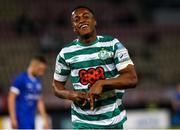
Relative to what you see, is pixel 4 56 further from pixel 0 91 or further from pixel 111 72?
pixel 111 72

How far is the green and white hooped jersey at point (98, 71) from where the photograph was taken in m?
5.03

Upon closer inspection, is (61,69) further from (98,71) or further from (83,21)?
(83,21)

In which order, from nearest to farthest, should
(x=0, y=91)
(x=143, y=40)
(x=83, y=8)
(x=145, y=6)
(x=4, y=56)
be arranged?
(x=83, y=8)
(x=0, y=91)
(x=4, y=56)
(x=143, y=40)
(x=145, y=6)

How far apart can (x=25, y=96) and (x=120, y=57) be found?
463 cm

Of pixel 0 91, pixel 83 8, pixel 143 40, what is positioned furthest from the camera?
pixel 143 40

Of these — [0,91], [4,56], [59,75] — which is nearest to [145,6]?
[4,56]

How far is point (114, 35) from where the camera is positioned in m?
24.2

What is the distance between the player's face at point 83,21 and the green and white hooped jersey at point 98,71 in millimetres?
159

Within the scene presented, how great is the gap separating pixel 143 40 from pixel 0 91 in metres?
7.09

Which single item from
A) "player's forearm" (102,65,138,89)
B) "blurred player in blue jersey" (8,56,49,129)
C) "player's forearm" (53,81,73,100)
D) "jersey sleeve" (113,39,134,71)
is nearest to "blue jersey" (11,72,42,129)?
"blurred player in blue jersey" (8,56,49,129)

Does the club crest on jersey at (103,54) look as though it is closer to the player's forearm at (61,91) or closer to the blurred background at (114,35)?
the player's forearm at (61,91)

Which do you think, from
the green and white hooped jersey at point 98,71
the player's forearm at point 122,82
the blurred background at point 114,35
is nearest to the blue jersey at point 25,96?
the green and white hooped jersey at point 98,71

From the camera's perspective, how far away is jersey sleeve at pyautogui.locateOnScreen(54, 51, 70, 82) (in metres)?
5.22

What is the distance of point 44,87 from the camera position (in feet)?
69.9
